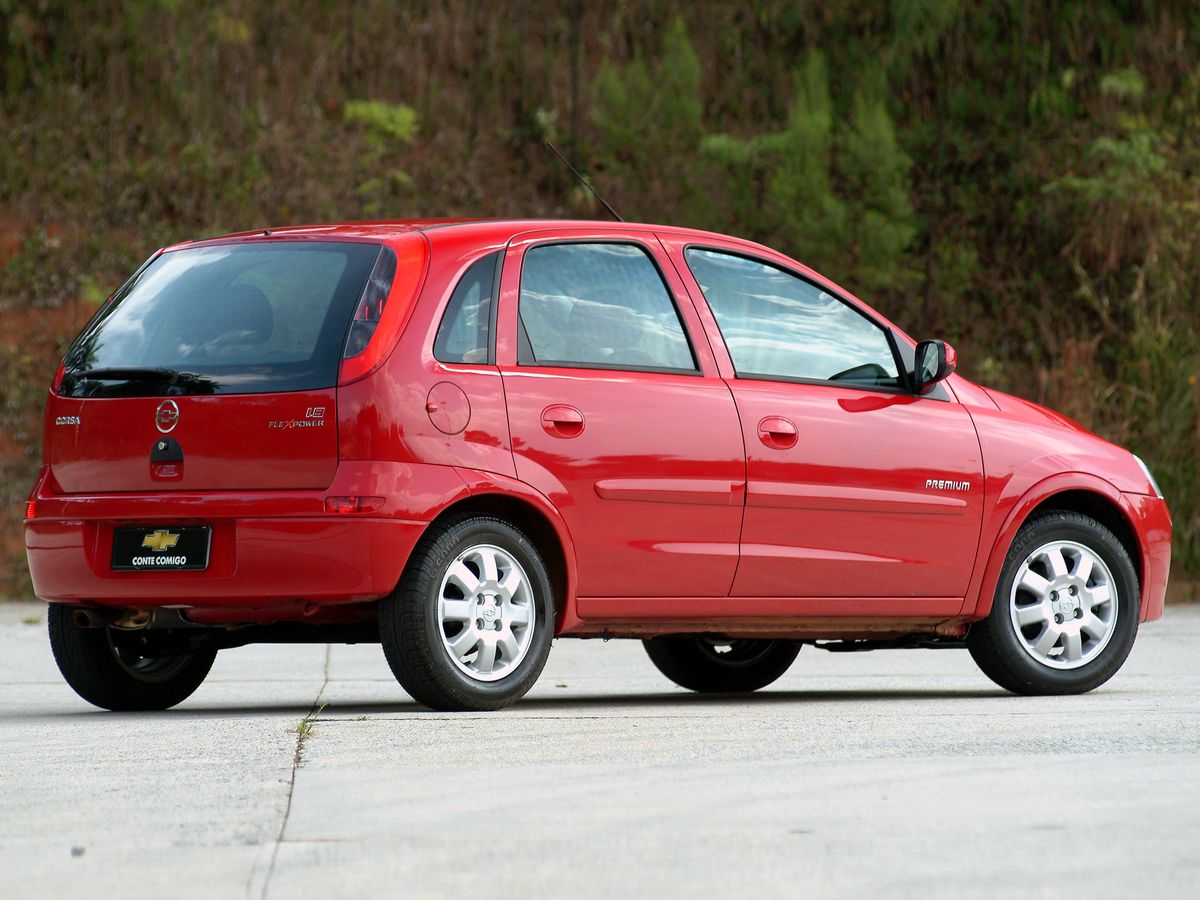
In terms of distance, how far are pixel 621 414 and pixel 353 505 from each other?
1083 millimetres

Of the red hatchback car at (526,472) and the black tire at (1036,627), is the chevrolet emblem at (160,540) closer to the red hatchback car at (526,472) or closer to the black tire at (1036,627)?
the red hatchback car at (526,472)

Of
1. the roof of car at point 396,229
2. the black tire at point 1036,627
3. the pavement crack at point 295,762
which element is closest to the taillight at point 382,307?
the roof of car at point 396,229

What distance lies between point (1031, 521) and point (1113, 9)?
1664cm

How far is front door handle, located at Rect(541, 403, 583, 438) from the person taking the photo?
7.71 metres

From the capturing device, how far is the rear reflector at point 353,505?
24.0 ft

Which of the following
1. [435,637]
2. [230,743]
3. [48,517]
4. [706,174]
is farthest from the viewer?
[706,174]

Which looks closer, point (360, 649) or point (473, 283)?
point (473, 283)

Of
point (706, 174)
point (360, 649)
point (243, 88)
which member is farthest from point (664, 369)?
point (243, 88)

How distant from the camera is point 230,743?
6727 millimetres

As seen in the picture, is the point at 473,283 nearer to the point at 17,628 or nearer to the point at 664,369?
the point at 664,369

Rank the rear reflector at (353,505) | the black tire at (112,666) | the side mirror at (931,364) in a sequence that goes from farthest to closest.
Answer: the side mirror at (931,364)
the black tire at (112,666)
the rear reflector at (353,505)

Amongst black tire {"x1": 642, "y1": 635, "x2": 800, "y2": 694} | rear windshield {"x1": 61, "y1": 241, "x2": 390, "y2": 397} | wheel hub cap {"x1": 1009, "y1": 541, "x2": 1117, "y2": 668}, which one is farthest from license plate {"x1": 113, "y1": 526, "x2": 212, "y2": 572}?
wheel hub cap {"x1": 1009, "y1": 541, "x2": 1117, "y2": 668}

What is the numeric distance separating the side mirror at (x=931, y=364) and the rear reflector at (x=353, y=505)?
244 cm

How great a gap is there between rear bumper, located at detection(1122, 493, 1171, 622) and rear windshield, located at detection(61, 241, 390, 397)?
348 cm
